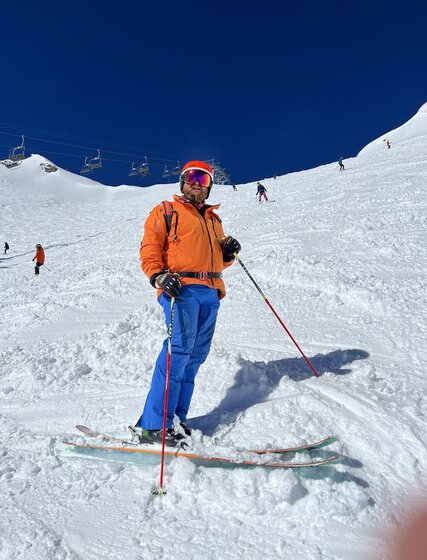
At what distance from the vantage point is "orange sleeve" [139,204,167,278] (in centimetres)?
329

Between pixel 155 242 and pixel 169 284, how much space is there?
1.46 ft

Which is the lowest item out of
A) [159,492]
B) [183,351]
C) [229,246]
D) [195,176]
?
[159,492]

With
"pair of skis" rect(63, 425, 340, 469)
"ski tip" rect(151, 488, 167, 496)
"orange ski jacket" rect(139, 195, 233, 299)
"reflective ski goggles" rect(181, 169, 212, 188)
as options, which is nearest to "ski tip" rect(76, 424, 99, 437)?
"pair of skis" rect(63, 425, 340, 469)

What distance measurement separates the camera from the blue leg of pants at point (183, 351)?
317 cm

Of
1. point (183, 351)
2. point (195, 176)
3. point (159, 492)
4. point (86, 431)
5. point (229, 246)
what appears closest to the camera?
point (159, 492)

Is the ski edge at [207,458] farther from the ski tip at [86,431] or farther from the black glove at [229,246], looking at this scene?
the black glove at [229,246]

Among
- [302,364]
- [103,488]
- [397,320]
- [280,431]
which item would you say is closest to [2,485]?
[103,488]

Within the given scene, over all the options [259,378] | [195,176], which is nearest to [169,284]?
[195,176]

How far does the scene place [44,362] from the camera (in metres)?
5.26

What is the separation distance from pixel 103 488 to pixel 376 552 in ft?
5.52

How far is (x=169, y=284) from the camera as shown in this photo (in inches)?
121

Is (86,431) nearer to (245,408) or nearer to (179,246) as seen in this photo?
(245,408)

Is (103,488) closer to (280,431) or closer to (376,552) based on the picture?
(280,431)

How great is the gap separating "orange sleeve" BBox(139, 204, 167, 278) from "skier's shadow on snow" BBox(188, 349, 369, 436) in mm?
1366
